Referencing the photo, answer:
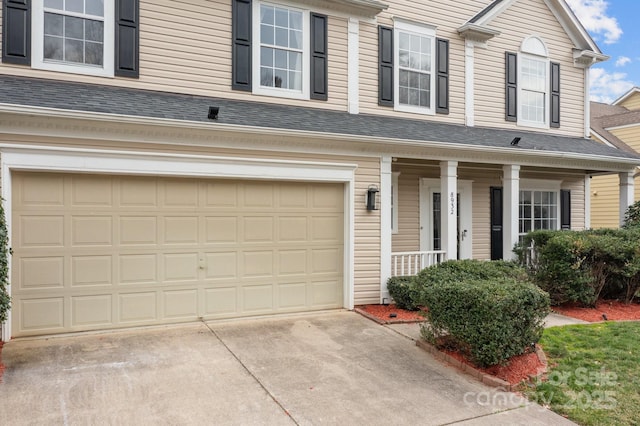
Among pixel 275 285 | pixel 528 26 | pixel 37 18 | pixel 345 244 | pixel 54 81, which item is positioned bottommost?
pixel 275 285

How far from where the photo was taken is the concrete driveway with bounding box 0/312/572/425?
147 inches

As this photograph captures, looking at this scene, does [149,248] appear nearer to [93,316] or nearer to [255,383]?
[93,316]

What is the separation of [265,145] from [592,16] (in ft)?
156

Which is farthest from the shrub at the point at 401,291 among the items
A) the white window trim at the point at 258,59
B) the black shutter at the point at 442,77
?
the black shutter at the point at 442,77

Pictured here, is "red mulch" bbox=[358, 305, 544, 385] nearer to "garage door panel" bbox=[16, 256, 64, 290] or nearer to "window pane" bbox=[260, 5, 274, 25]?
"garage door panel" bbox=[16, 256, 64, 290]

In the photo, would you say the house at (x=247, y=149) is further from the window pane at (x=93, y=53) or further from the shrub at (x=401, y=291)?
the shrub at (x=401, y=291)

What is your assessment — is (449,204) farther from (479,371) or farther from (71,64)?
(71,64)

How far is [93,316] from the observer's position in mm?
5883

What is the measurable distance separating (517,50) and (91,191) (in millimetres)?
9459

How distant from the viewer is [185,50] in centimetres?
713

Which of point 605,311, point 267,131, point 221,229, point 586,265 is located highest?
point 267,131

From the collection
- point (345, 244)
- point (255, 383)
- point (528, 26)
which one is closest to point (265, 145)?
point (345, 244)

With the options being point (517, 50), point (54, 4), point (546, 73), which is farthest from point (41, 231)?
point (546, 73)

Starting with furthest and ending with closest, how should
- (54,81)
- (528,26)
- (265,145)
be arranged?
(528,26) → (265,145) → (54,81)
